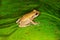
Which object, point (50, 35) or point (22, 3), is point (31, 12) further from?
point (50, 35)

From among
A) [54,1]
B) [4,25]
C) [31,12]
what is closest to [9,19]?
[4,25]

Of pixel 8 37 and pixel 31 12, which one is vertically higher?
pixel 31 12

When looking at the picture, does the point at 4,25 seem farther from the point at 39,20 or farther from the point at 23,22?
the point at 39,20

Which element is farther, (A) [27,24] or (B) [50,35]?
(A) [27,24]

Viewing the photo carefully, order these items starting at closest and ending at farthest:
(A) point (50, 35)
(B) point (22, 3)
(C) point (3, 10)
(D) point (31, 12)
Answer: (A) point (50, 35) → (D) point (31, 12) → (C) point (3, 10) → (B) point (22, 3)

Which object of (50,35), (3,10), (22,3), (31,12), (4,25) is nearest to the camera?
(50,35)

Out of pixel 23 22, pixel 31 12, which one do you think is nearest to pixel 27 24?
pixel 23 22
